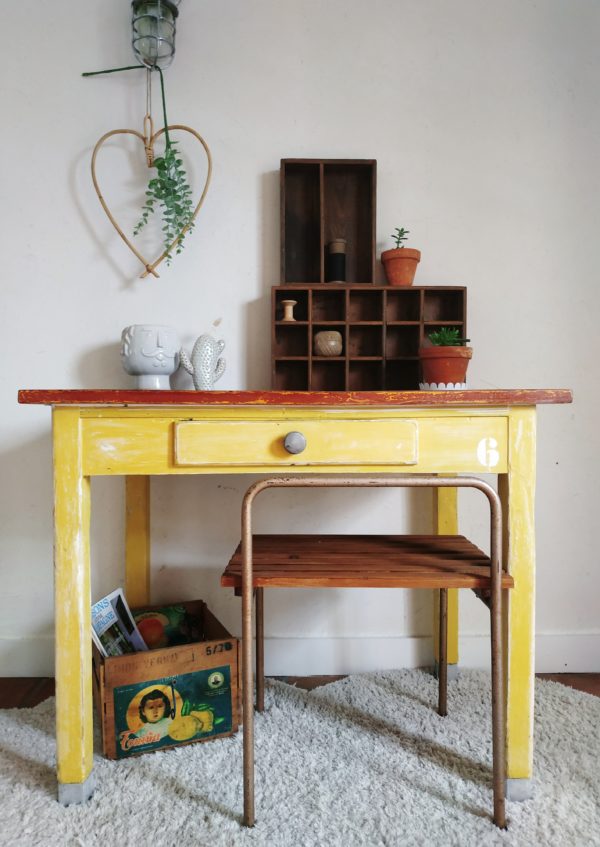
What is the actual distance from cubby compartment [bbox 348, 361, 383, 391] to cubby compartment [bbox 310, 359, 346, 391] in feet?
0.10

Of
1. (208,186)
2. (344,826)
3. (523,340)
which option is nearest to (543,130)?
(523,340)

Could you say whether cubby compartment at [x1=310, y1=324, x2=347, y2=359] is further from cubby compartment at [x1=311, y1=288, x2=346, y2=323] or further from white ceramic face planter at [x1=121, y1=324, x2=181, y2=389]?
white ceramic face planter at [x1=121, y1=324, x2=181, y2=389]

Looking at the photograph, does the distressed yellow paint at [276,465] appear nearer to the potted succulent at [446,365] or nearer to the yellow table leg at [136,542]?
the potted succulent at [446,365]

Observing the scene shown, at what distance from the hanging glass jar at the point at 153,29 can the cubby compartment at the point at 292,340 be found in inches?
35.5

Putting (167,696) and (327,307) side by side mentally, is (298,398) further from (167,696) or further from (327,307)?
(167,696)

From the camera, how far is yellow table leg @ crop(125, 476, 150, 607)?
1.70m

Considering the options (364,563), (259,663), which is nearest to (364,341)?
(364,563)

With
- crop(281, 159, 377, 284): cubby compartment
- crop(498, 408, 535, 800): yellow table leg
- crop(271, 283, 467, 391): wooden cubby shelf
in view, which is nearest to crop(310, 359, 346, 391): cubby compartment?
crop(271, 283, 467, 391): wooden cubby shelf

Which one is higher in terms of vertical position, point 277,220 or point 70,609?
point 277,220

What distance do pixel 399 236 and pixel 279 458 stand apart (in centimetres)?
91

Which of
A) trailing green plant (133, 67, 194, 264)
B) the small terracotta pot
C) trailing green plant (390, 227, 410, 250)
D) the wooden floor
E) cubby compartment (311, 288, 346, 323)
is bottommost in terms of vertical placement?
the wooden floor

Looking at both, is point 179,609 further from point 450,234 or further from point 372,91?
point 372,91

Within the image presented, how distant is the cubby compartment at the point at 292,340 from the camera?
5.64ft

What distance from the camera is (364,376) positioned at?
5.69 ft
